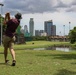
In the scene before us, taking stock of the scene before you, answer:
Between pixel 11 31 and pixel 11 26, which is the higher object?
pixel 11 26

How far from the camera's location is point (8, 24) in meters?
13.1

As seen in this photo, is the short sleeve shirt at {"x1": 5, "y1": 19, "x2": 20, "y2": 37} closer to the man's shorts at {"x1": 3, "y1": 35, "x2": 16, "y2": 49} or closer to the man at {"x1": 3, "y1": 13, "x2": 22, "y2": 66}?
the man at {"x1": 3, "y1": 13, "x2": 22, "y2": 66}

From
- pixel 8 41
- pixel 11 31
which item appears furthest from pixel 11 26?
pixel 8 41

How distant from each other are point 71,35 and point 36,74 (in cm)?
7509

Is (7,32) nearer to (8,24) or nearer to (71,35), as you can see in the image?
(8,24)

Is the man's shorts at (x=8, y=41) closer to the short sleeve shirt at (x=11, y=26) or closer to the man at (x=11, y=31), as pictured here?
the man at (x=11, y=31)

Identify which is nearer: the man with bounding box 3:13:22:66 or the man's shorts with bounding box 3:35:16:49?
the man with bounding box 3:13:22:66

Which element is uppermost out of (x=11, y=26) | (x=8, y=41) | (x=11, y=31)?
(x=11, y=26)

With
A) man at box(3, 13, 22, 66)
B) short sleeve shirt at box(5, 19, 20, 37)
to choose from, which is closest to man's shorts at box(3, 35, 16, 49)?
man at box(3, 13, 22, 66)

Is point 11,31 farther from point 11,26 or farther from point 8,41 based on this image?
point 8,41

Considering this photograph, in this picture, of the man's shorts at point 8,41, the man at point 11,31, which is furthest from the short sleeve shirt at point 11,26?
the man's shorts at point 8,41

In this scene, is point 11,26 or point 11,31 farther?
point 11,31

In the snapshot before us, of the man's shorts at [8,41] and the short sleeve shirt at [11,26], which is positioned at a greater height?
the short sleeve shirt at [11,26]

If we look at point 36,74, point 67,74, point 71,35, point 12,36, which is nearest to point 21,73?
point 36,74
